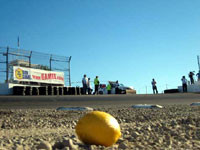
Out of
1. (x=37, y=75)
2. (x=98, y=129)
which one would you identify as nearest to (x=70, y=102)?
(x=98, y=129)

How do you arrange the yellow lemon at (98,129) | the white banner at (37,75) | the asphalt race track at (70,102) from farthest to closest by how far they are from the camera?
the white banner at (37,75) → the asphalt race track at (70,102) → the yellow lemon at (98,129)

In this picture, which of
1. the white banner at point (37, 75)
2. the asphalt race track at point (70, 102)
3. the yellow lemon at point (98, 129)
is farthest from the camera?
the white banner at point (37, 75)

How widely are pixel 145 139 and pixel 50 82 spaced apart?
77.6ft

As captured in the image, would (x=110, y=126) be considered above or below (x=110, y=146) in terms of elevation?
above

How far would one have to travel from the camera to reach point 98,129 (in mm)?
2783

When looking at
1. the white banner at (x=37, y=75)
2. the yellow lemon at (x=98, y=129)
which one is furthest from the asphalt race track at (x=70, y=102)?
the white banner at (x=37, y=75)

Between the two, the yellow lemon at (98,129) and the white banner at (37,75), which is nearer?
the yellow lemon at (98,129)

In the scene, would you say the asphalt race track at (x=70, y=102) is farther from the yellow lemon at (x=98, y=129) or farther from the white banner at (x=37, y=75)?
the white banner at (x=37, y=75)

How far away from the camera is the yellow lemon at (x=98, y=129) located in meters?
2.80

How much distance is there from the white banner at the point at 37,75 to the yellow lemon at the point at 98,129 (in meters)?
20.9

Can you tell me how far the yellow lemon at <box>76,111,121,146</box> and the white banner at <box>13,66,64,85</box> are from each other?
20.9 metres

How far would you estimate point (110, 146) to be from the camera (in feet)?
9.68

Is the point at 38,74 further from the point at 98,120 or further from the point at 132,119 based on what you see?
the point at 98,120

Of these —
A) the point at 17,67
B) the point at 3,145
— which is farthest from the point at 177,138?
the point at 17,67
